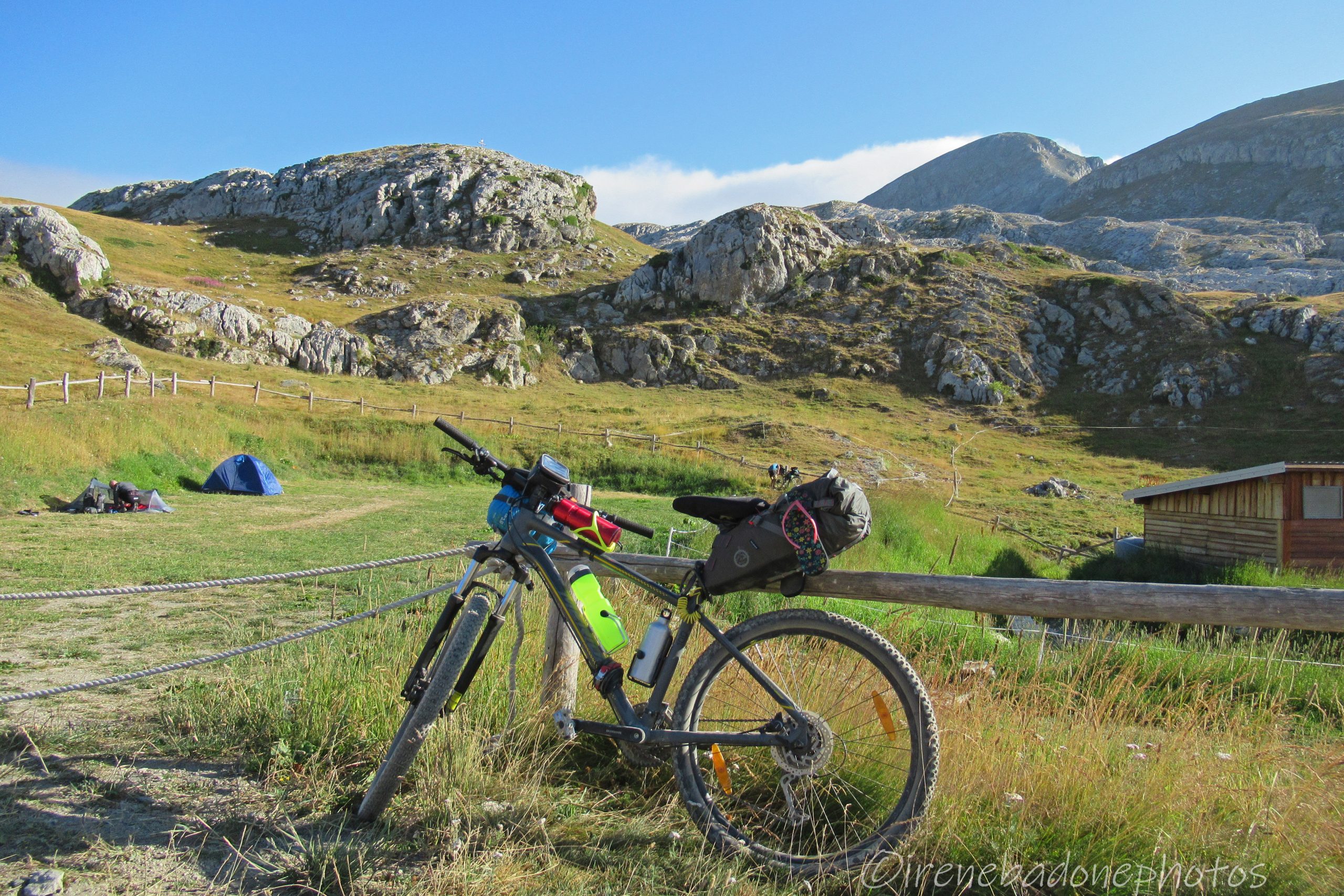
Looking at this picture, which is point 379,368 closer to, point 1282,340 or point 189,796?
point 189,796

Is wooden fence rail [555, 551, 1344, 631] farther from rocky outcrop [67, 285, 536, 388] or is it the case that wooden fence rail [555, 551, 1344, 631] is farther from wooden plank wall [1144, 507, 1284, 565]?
rocky outcrop [67, 285, 536, 388]

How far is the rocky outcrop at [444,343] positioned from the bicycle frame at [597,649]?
5181 centimetres

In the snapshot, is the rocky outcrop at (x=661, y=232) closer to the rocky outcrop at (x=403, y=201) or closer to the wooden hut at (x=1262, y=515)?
the rocky outcrop at (x=403, y=201)

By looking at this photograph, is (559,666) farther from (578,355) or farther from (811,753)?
(578,355)

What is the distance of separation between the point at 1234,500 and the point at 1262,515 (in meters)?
0.99

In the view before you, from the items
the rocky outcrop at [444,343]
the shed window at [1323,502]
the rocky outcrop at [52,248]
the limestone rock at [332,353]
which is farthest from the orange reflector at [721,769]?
the rocky outcrop at [52,248]

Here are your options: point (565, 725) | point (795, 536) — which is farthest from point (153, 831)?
point (795, 536)

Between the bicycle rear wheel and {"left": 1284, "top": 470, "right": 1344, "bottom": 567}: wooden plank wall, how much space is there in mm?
21297

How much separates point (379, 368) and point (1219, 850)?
54444mm

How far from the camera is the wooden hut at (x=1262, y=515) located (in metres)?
17.6

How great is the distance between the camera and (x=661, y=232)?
180 meters

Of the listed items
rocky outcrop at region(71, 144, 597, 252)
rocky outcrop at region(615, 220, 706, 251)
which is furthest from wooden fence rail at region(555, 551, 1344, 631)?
rocky outcrop at region(615, 220, 706, 251)

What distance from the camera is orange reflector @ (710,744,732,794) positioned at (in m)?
2.70

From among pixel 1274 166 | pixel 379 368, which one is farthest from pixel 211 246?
pixel 1274 166
